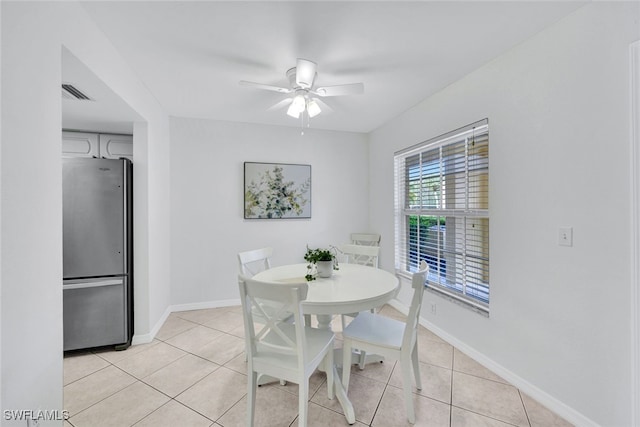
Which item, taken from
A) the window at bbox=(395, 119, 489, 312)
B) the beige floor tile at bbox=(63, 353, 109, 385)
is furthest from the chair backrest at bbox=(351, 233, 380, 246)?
the beige floor tile at bbox=(63, 353, 109, 385)

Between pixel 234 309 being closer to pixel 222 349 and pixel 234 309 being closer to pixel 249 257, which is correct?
pixel 222 349

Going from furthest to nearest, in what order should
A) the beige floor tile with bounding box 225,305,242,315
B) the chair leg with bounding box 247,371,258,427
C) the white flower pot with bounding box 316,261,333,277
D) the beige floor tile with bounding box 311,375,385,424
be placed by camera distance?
the beige floor tile with bounding box 225,305,242,315 < the white flower pot with bounding box 316,261,333,277 < the beige floor tile with bounding box 311,375,385,424 < the chair leg with bounding box 247,371,258,427

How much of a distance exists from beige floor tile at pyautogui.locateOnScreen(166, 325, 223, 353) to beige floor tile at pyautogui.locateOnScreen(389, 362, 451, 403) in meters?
1.81

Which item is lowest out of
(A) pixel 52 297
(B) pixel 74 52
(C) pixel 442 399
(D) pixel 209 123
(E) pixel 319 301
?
(C) pixel 442 399

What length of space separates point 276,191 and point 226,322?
5.81 feet

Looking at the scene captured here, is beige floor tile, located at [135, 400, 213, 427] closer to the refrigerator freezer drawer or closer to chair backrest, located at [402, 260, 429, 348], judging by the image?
the refrigerator freezer drawer

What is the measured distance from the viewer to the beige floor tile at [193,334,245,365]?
2.40m

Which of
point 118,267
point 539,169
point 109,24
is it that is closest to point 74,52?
point 109,24

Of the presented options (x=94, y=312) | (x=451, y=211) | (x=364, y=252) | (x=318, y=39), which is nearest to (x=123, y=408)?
(x=94, y=312)

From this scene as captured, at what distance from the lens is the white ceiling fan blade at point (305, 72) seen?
1948mm

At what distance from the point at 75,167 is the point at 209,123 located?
1569mm

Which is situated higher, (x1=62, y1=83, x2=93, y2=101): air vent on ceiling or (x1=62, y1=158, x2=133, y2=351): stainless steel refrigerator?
(x1=62, y1=83, x2=93, y2=101): air vent on ceiling

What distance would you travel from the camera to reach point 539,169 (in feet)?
6.02

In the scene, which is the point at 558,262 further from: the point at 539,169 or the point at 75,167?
the point at 75,167
